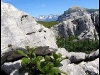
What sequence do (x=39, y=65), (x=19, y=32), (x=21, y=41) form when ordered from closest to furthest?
(x=39, y=65) → (x=21, y=41) → (x=19, y=32)

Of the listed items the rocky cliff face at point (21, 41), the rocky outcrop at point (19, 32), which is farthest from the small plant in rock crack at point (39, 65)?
the rocky outcrop at point (19, 32)

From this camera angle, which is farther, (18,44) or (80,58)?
(80,58)

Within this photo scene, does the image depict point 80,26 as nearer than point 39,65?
No

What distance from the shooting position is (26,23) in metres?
17.1

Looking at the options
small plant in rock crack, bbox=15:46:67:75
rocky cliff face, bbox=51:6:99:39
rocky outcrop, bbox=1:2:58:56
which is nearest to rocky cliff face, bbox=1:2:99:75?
rocky outcrop, bbox=1:2:58:56

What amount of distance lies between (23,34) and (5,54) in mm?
1827

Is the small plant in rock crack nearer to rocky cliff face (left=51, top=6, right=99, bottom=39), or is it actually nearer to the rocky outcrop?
the rocky outcrop

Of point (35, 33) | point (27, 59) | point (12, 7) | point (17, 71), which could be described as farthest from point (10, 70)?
point (12, 7)

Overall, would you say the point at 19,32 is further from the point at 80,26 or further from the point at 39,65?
the point at 80,26

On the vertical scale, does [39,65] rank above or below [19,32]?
below

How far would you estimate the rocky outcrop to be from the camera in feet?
50.0

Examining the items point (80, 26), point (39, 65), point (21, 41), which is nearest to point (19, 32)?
point (21, 41)

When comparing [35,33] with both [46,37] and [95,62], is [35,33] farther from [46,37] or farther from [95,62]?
[95,62]

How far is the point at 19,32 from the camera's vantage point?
1595cm
